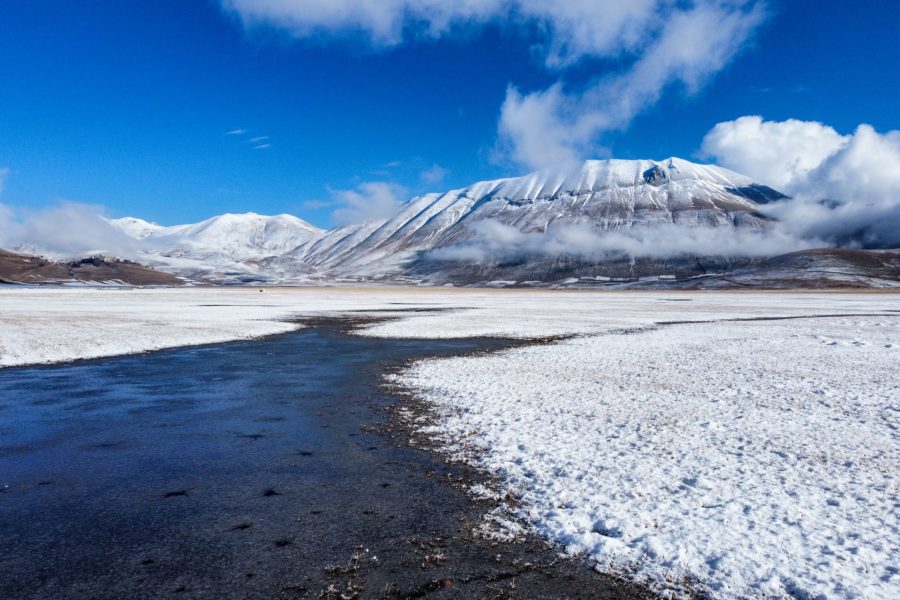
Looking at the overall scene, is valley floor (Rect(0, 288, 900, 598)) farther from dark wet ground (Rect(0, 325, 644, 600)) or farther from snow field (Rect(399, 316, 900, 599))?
dark wet ground (Rect(0, 325, 644, 600))

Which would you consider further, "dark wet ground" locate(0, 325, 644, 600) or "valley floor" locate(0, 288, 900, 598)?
"valley floor" locate(0, 288, 900, 598)

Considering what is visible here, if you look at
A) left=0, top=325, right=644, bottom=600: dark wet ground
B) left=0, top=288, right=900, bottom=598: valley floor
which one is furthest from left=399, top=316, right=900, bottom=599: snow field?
left=0, top=325, right=644, bottom=600: dark wet ground

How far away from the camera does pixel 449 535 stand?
29.7ft

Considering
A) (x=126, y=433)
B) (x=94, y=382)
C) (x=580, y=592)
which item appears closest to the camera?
(x=580, y=592)

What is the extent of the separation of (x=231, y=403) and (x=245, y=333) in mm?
25317

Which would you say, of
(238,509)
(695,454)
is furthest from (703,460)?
(238,509)

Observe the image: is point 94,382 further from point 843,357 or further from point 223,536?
point 843,357

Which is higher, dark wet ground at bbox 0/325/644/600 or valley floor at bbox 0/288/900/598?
valley floor at bbox 0/288/900/598

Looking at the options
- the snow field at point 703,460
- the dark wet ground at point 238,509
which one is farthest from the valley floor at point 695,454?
the dark wet ground at point 238,509

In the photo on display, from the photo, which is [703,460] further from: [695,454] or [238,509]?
[238,509]

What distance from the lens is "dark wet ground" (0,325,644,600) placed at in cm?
763

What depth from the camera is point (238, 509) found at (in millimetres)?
10125

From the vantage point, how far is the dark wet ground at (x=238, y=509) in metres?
7.63

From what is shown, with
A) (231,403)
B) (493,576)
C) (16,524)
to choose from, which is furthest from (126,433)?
(493,576)
